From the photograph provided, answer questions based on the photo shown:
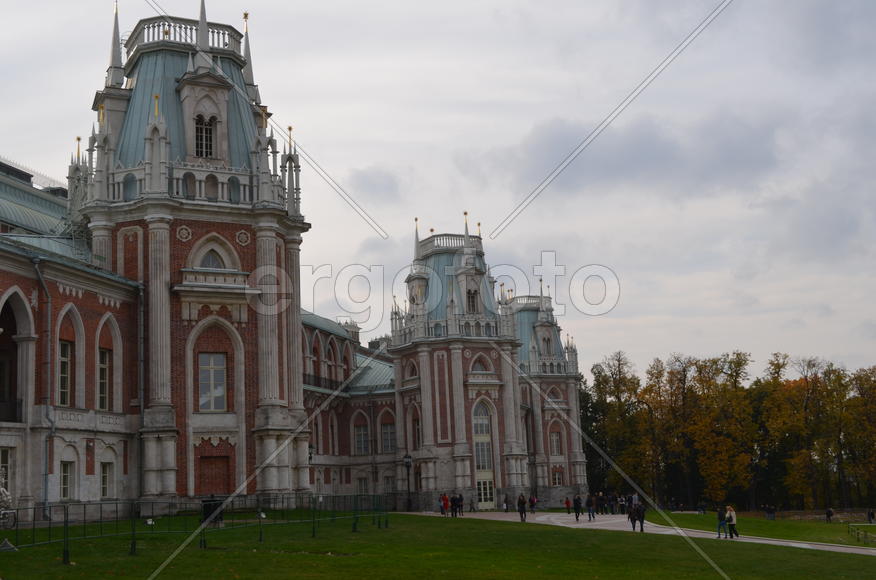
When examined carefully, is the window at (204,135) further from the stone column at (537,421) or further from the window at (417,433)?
the stone column at (537,421)

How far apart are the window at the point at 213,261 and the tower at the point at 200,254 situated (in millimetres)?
98

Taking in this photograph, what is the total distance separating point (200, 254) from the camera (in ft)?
149

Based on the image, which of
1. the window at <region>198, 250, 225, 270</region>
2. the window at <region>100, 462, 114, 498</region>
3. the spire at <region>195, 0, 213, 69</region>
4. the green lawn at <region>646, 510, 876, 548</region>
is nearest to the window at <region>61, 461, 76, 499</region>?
the window at <region>100, 462, 114, 498</region>

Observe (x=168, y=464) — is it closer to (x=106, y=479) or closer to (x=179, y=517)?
(x=106, y=479)

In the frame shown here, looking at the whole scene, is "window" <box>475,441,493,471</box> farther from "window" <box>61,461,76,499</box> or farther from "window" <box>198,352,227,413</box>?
"window" <box>61,461,76,499</box>

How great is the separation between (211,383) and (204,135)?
12.0 m

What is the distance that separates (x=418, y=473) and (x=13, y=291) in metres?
41.4

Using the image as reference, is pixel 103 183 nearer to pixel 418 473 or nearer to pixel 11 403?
pixel 11 403

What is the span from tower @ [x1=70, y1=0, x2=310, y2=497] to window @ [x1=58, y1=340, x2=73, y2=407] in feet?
13.2

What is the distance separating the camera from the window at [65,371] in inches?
1549

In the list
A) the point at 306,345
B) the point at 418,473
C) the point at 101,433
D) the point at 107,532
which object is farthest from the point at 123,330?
the point at 418,473

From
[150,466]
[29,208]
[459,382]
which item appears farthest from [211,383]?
[459,382]

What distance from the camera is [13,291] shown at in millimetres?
36875

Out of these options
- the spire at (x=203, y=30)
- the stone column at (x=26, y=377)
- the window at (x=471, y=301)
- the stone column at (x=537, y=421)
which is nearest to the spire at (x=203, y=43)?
the spire at (x=203, y=30)
